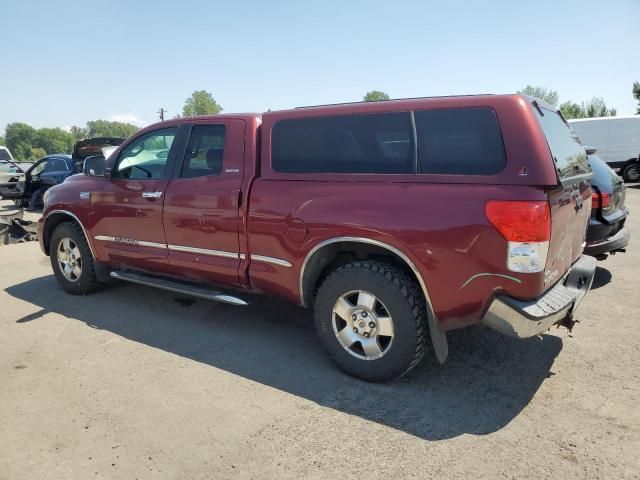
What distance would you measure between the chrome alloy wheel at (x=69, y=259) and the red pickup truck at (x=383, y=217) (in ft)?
4.13

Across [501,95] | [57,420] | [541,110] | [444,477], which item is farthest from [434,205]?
[57,420]

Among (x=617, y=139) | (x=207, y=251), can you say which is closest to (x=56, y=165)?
(x=207, y=251)

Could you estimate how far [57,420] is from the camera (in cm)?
288

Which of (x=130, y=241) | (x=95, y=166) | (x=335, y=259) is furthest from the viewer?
(x=95, y=166)

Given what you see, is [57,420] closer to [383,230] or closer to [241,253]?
[241,253]

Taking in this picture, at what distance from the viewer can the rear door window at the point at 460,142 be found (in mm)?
2746

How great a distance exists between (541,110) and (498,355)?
1.85 metres

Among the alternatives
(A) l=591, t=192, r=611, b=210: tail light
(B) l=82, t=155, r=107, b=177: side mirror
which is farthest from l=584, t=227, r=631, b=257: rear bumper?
(B) l=82, t=155, r=107, b=177: side mirror

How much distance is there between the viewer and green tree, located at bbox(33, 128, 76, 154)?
497 ft

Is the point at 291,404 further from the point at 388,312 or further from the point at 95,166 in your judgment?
the point at 95,166

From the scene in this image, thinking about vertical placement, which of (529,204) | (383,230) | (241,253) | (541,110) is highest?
(541,110)

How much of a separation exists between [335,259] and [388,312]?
2.16 feet

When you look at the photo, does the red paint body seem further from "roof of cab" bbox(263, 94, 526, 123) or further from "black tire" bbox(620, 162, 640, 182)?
"black tire" bbox(620, 162, 640, 182)

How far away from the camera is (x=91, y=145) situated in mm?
12109
